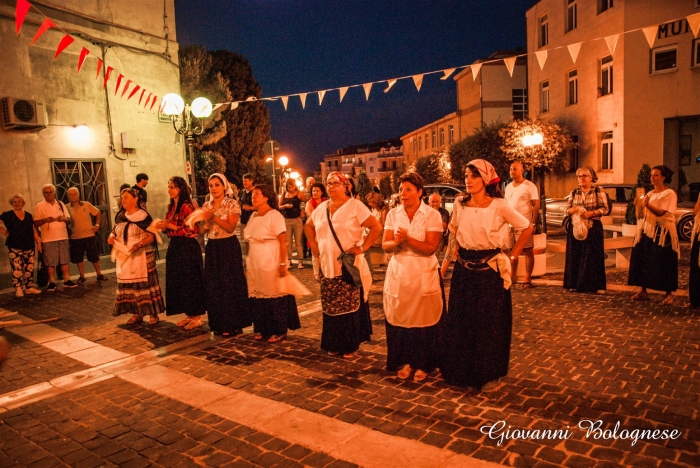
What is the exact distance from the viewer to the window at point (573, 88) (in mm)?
24203

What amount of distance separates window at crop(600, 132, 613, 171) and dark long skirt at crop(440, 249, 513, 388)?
20.7 m

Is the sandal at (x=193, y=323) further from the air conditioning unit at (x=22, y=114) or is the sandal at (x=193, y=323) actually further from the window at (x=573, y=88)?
the window at (x=573, y=88)

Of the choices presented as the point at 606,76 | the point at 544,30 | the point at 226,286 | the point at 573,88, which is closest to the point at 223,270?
the point at 226,286

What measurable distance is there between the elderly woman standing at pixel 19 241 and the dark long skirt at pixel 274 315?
579 cm

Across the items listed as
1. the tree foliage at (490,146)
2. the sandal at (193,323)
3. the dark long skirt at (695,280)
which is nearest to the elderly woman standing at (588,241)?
the dark long skirt at (695,280)

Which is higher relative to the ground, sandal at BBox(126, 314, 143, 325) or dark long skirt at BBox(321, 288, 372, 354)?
dark long skirt at BBox(321, 288, 372, 354)

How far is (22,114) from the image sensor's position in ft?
36.1

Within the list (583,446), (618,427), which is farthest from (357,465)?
(618,427)

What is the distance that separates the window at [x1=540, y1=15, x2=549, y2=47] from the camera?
86.0ft

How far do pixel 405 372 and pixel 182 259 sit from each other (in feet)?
11.0

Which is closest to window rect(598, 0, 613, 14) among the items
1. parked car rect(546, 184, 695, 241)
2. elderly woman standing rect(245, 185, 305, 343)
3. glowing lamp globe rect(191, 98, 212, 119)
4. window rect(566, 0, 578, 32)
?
window rect(566, 0, 578, 32)

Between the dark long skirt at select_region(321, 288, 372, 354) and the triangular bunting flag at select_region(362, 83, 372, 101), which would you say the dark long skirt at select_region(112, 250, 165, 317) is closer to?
the dark long skirt at select_region(321, 288, 372, 354)

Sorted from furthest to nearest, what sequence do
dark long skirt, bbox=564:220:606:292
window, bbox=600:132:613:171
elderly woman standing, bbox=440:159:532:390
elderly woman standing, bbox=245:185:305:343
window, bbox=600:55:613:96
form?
window, bbox=600:132:613:171 → window, bbox=600:55:613:96 → dark long skirt, bbox=564:220:606:292 → elderly woman standing, bbox=245:185:305:343 → elderly woman standing, bbox=440:159:532:390

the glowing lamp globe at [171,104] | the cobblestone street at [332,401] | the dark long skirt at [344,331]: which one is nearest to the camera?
the cobblestone street at [332,401]
